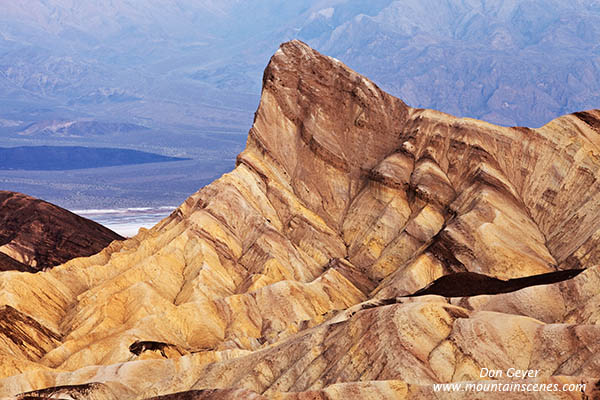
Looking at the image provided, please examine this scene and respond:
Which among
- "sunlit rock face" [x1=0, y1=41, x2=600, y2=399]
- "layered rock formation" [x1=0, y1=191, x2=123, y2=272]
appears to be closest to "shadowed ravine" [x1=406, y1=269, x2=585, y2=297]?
"sunlit rock face" [x1=0, y1=41, x2=600, y2=399]

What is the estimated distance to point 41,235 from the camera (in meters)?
74.7

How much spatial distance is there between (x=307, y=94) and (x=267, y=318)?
24.4m

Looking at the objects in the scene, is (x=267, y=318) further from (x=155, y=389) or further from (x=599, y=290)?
(x=599, y=290)

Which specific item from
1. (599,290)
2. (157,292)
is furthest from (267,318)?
(599,290)

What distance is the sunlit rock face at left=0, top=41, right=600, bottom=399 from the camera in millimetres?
34469

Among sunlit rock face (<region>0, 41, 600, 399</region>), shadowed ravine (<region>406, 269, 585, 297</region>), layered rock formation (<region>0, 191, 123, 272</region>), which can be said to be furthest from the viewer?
layered rock formation (<region>0, 191, 123, 272</region>)

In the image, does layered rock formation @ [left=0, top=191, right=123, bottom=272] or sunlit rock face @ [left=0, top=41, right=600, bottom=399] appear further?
layered rock formation @ [left=0, top=191, right=123, bottom=272]

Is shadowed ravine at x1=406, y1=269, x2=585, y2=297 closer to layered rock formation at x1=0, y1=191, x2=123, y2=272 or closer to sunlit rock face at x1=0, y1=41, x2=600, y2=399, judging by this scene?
sunlit rock face at x1=0, y1=41, x2=600, y2=399

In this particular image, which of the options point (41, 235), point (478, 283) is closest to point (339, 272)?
point (478, 283)

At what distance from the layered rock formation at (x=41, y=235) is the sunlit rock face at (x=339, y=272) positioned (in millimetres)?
9420

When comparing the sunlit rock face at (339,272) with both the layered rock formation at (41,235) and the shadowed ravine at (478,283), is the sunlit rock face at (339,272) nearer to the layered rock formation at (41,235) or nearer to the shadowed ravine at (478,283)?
the shadowed ravine at (478,283)

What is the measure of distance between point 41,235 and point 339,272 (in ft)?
102

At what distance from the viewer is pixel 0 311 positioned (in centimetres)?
4975

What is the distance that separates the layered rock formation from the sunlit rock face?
9.42 m
